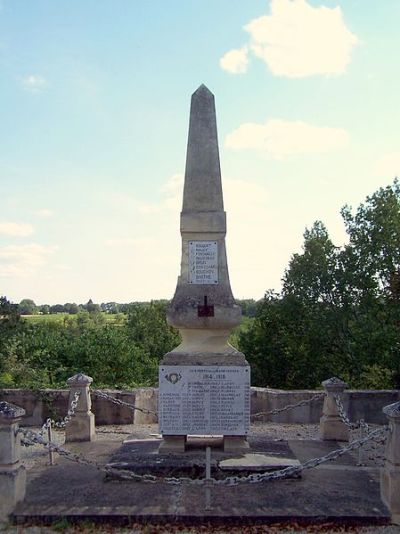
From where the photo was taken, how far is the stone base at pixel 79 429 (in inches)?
330

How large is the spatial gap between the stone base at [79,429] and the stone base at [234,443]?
8.16 ft

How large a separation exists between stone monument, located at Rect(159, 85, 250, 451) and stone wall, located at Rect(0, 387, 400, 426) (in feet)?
10.8

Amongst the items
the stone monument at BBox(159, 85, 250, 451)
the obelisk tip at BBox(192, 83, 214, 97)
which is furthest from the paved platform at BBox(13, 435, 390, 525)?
the obelisk tip at BBox(192, 83, 214, 97)

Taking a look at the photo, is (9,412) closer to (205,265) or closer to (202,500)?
(202,500)

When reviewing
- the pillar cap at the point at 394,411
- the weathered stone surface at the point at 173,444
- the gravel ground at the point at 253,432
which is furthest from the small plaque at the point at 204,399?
the pillar cap at the point at 394,411

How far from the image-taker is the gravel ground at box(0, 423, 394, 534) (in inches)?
202

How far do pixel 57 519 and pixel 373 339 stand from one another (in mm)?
13933

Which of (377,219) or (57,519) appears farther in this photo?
(377,219)

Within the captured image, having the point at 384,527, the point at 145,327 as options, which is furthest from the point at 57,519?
→ the point at 145,327

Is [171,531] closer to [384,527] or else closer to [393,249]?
[384,527]

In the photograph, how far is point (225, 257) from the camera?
739cm

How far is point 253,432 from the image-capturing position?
31.7 feet

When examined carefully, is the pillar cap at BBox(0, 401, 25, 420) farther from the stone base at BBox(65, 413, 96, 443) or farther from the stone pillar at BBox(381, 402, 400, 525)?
the stone pillar at BBox(381, 402, 400, 525)

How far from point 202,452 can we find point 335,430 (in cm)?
255
